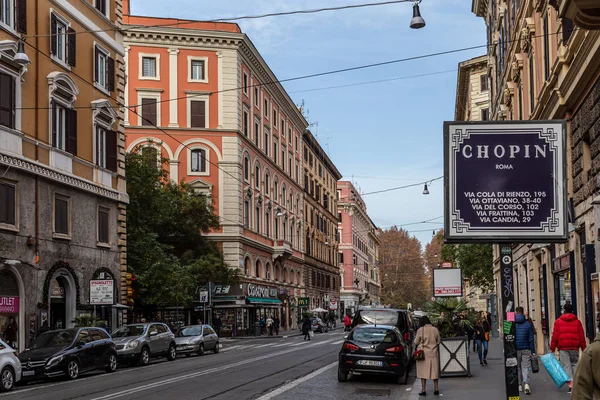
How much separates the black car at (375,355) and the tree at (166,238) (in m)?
23.9

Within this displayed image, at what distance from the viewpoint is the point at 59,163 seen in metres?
30.3

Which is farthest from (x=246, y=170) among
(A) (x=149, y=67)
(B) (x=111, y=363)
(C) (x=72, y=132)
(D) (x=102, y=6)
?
(B) (x=111, y=363)

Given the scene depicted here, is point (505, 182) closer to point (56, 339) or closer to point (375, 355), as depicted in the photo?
point (375, 355)

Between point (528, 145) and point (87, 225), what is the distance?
24.4m

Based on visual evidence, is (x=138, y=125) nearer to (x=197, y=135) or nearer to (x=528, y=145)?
(x=197, y=135)

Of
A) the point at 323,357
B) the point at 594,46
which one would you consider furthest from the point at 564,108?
the point at 323,357

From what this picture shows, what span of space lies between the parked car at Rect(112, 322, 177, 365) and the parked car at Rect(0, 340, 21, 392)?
7.59 meters

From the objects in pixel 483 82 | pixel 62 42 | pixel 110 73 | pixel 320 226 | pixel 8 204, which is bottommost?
pixel 8 204

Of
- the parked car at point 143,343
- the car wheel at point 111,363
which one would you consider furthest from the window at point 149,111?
the car wheel at point 111,363

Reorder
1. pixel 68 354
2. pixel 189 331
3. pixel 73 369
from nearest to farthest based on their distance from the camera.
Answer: pixel 68 354, pixel 73 369, pixel 189 331

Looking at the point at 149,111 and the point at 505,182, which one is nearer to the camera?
the point at 505,182

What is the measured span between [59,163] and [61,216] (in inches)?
78.3

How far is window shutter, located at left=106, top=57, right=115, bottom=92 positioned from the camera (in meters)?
35.3

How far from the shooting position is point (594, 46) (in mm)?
15898
